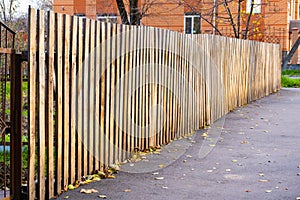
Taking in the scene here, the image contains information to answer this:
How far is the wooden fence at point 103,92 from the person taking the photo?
562 centimetres

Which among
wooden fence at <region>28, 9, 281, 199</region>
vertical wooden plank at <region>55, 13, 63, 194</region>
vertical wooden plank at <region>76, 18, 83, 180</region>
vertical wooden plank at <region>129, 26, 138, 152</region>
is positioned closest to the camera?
wooden fence at <region>28, 9, 281, 199</region>

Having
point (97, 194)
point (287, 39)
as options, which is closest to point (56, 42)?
point (97, 194)

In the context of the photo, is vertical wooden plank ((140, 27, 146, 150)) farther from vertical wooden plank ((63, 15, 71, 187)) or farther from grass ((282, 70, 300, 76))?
grass ((282, 70, 300, 76))

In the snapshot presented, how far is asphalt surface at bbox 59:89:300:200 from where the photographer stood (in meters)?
6.23

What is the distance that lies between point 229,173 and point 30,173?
2.82 meters

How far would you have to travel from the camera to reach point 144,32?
841 cm

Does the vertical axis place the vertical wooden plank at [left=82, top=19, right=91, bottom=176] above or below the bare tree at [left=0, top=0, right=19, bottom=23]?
below

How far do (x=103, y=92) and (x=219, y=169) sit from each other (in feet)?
6.01

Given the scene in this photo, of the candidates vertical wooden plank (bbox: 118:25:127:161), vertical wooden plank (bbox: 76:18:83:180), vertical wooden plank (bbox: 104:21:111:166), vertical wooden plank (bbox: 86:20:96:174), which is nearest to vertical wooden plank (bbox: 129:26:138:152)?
vertical wooden plank (bbox: 118:25:127:161)

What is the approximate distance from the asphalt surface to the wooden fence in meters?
0.32

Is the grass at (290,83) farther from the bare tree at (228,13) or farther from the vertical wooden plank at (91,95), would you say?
the vertical wooden plank at (91,95)

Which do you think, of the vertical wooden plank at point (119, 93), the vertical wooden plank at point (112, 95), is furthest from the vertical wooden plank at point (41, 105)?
the vertical wooden plank at point (119, 93)

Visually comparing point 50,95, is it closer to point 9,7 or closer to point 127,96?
point 127,96

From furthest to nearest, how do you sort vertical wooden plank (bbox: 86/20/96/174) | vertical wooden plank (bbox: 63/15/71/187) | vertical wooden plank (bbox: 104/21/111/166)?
vertical wooden plank (bbox: 104/21/111/166), vertical wooden plank (bbox: 86/20/96/174), vertical wooden plank (bbox: 63/15/71/187)
